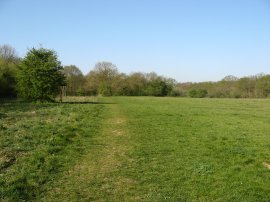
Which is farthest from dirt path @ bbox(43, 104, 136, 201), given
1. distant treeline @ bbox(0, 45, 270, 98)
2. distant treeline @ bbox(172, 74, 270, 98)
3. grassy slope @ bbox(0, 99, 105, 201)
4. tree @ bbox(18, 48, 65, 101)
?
distant treeline @ bbox(172, 74, 270, 98)

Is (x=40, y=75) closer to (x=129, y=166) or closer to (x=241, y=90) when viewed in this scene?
(x=129, y=166)

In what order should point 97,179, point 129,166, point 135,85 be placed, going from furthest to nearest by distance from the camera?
point 135,85 < point 129,166 < point 97,179

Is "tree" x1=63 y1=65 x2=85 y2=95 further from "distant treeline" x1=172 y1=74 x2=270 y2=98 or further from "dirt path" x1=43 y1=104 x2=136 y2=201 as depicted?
"dirt path" x1=43 y1=104 x2=136 y2=201

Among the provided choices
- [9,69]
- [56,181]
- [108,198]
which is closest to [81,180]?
[56,181]

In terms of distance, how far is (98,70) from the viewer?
101 metres

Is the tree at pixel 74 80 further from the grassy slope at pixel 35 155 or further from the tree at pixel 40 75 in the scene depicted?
the grassy slope at pixel 35 155

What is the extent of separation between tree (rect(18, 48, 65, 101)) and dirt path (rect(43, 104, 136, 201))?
81.7 ft

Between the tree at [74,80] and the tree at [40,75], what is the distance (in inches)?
1931

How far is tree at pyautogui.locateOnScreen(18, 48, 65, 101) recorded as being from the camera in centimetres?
3559

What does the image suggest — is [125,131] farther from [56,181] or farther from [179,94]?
[179,94]

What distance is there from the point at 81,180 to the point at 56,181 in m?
0.56

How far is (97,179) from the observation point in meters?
8.25

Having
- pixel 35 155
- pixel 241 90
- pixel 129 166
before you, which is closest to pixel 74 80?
pixel 241 90

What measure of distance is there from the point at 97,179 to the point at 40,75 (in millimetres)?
29123
